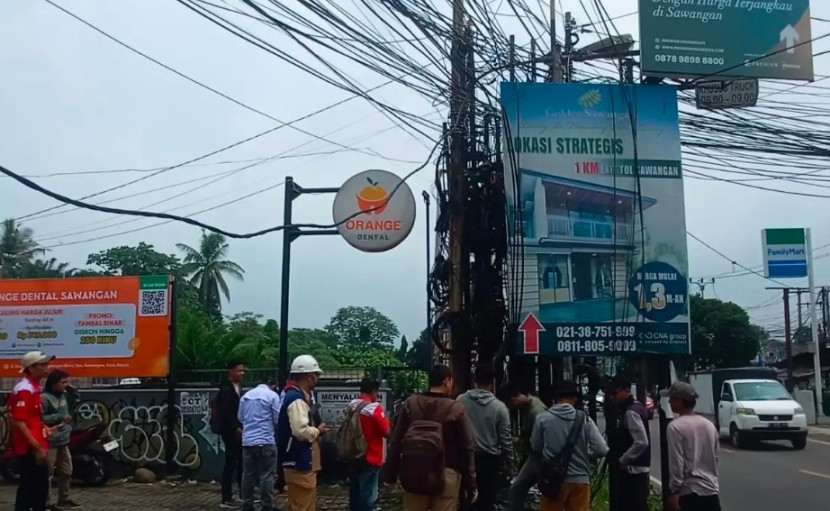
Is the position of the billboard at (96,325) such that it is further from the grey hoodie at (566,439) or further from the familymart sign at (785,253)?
the familymart sign at (785,253)

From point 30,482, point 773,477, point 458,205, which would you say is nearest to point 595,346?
point 458,205

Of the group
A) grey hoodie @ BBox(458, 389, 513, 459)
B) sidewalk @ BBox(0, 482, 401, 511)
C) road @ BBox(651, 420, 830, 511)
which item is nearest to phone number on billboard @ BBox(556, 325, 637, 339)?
road @ BBox(651, 420, 830, 511)

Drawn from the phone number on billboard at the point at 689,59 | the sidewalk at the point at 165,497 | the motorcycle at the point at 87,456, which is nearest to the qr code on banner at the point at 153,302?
the motorcycle at the point at 87,456

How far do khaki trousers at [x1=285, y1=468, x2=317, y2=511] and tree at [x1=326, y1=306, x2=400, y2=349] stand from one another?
65.6 m

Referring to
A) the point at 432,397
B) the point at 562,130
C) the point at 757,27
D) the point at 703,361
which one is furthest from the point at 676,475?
the point at 703,361

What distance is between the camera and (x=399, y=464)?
693 centimetres

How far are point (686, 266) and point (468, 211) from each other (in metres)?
3.01

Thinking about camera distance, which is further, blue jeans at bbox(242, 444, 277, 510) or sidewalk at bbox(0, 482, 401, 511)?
sidewalk at bbox(0, 482, 401, 511)

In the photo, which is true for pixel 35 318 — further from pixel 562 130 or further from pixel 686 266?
pixel 686 266

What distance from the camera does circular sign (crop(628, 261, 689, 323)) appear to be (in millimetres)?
12336

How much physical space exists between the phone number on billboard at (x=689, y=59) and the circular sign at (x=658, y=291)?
3.53 meters

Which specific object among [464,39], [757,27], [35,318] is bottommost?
[35,318]

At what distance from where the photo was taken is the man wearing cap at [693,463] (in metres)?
6.80

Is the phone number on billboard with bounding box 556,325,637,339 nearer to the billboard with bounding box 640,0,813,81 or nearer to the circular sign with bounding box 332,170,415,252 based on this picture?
the circular sign with bounding box 332,170,415,252
